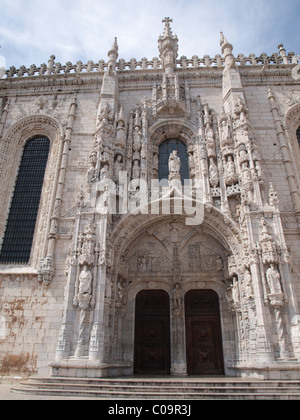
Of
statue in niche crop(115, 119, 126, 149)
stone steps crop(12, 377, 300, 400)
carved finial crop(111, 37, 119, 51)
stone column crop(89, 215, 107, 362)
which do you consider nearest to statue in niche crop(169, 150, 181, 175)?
statue in niche crop(115, 119, 126, 149)

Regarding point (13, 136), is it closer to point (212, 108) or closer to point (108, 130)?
point (108, 130)

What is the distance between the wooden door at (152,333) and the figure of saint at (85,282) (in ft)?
10.1

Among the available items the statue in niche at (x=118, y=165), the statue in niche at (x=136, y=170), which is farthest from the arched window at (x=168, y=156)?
the statue in niche at (x=118, y=165)

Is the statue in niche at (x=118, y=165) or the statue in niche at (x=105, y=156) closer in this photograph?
the statue in niche at (x=105, y=156)

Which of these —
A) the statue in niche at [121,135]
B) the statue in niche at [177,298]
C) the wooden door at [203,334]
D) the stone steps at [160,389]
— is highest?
the statue in niche at [121,135]

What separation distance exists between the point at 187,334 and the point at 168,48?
15.2 metres

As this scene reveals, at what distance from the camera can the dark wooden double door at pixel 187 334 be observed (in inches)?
500

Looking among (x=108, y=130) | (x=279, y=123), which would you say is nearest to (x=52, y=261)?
(x=108, y=130)

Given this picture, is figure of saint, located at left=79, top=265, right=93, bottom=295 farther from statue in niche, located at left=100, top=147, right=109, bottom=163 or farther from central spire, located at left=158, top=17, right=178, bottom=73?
central spire, located at left=158, top=17, right=178, bottom=73

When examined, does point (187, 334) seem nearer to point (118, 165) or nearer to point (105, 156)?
point (118, 165)

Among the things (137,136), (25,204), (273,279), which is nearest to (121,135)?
(137,136)

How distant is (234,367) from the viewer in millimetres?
11711

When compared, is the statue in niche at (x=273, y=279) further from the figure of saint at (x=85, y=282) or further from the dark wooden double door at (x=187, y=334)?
the figure of saint at (x=85, y=282)

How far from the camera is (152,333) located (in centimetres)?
1320
